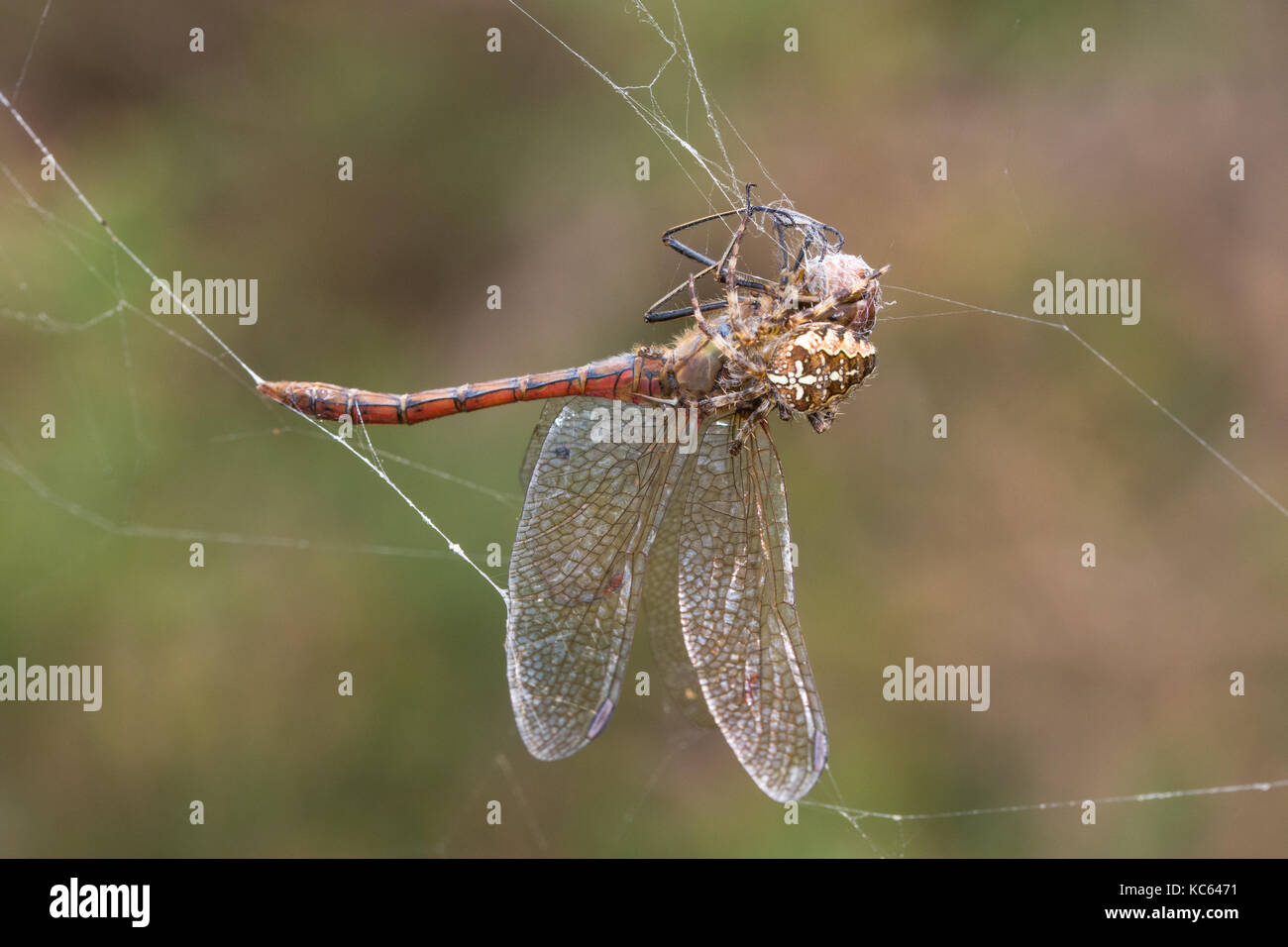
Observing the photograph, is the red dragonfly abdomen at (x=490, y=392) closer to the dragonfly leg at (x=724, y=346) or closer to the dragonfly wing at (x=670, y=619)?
the dragonfly leg at (x=724, y=346)

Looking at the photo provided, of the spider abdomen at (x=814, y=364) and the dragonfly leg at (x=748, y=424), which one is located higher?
the spider abdomen at (x=814, y=364)

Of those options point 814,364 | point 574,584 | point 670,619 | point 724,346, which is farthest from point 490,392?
point 814,364

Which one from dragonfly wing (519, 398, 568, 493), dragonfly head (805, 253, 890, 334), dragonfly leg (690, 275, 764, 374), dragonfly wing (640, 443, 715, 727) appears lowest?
dragonfly wing (640, 443, 715, 727)

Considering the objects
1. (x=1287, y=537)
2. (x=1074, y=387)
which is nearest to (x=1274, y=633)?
(x=1287, y=537)

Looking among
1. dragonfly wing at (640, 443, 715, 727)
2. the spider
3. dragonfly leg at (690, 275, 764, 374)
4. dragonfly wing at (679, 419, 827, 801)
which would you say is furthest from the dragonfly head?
dragonfly wing at (640, 443, 715, 727)

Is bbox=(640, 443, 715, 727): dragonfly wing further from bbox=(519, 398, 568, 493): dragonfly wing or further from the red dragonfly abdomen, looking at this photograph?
bbox=(519, 398, 568, 493): dragonfly wing

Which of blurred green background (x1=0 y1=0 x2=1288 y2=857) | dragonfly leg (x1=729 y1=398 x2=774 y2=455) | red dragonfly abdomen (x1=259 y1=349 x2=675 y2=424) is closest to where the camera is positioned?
dragonfly leg (x1=729 y1=398 x2=774 y2=455)

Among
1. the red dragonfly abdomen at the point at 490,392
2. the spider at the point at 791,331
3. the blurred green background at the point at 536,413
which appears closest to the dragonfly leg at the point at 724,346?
the spider at the point at 791,331
